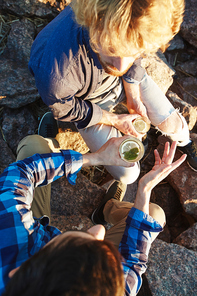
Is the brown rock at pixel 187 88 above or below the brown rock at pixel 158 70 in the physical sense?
below

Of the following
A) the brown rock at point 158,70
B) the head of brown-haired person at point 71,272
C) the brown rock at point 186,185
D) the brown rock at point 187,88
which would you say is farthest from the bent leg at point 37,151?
the brown rock at point 187,88

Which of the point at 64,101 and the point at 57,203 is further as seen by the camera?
the point at 57,203

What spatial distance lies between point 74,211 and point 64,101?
156cm

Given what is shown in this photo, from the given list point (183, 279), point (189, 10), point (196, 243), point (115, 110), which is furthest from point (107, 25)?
point (189, 10)

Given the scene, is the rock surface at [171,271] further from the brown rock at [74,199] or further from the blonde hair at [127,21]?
the blonde hair at [127,21]

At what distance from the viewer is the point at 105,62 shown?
5.82 feet

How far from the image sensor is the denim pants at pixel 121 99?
7.85 ft

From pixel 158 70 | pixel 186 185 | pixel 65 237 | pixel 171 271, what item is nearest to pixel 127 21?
pixel 65 237

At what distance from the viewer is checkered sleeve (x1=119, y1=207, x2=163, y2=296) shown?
1.53 m

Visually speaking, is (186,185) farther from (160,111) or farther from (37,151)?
(37,151)

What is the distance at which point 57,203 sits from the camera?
104 inches

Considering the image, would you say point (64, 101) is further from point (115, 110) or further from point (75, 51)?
point (115, 110)

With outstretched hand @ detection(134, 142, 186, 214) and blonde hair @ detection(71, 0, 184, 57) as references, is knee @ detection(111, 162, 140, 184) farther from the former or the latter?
blonde hair @ detection(71, 0, 184, 57)

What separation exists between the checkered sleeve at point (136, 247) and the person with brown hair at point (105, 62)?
873 millimetres
